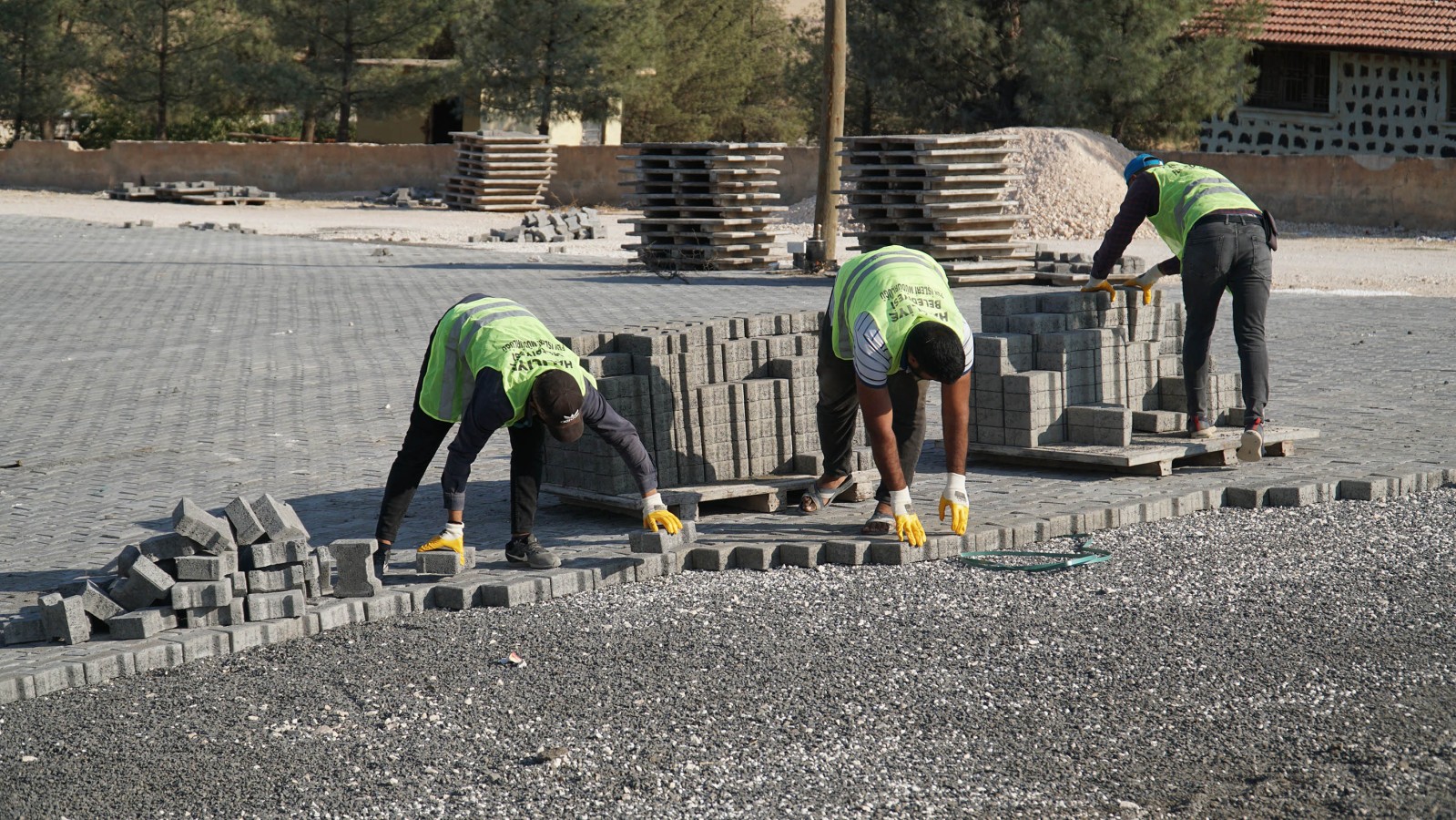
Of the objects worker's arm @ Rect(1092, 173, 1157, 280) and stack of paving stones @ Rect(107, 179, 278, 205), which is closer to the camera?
worker's arm @ Rect(1092, 173, 1157, 280)

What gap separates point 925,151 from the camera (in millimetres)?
18203

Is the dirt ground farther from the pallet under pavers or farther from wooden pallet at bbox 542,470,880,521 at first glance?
wooden pallet at bbox 542,470,880,521

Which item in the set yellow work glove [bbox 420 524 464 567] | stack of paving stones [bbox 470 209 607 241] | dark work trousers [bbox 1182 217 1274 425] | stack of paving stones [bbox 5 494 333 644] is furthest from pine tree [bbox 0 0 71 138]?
stack of paving stones [bbox 5 494 333 644]

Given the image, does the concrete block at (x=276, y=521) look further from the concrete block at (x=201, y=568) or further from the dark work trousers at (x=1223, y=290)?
the dark work trousers at (x=1223, y=290)

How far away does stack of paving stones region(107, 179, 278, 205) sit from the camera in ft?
114

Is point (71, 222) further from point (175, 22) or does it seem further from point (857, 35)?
point (857, 35)

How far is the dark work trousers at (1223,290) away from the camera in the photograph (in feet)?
28.4

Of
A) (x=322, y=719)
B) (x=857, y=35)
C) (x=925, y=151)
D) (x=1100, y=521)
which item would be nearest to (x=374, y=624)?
(x=322, y=719)

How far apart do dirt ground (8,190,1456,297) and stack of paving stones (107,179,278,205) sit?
36 centimetres

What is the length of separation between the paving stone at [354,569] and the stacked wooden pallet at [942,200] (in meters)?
13.0

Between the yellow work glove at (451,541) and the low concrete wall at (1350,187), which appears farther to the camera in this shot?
the low concrete wall at (1350,187)

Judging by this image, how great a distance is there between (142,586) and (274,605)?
0.48 meters

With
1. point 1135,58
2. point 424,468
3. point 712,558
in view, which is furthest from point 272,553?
point 1135,58

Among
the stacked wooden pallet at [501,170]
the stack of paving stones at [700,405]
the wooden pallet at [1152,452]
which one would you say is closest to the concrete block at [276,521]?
the stack of paving stones at [700,405]
